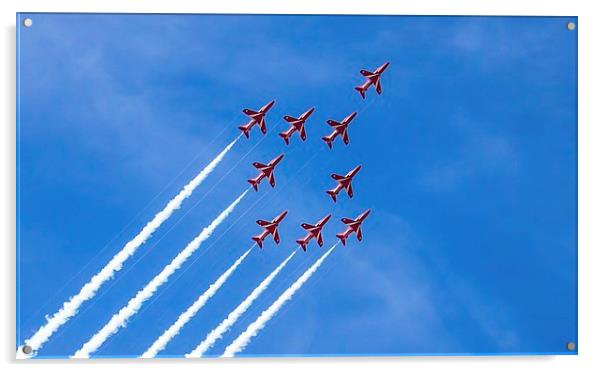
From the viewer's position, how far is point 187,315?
3.45 meters

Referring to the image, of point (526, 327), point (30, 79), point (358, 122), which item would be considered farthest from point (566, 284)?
point (30, 79)

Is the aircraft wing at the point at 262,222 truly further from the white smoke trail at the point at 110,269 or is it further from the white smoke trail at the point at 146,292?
the white smoke trail at the point at 110,269

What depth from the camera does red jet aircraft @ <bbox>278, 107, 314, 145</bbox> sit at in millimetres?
3504

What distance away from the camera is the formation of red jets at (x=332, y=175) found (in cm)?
349

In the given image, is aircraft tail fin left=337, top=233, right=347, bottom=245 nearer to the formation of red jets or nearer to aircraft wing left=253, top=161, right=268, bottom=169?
the formation of red jets

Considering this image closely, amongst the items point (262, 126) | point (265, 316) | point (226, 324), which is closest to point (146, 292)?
point (226, 324)

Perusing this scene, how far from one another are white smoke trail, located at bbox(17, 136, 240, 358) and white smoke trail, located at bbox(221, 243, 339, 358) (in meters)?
0.62

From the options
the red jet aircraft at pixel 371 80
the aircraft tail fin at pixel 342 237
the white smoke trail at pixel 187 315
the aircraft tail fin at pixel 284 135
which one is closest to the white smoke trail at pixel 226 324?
the white smoke trail at pixel 187 315

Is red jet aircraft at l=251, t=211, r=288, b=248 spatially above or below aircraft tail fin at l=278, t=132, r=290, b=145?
below

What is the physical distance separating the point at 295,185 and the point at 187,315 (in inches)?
30.2

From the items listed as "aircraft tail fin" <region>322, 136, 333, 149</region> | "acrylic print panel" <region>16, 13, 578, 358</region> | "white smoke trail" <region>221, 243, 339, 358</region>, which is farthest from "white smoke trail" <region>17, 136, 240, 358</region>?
"white smoke trail" <region>221, 243, 339, 358</region>

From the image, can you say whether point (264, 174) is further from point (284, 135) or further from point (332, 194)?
point (332, 194)
